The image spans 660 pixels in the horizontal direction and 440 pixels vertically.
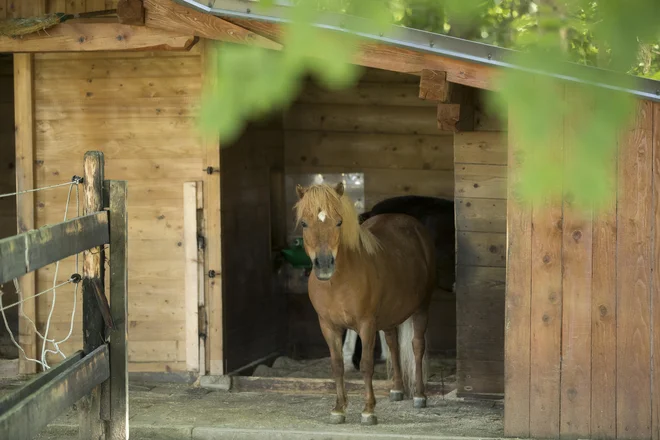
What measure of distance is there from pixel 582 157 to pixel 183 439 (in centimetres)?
452

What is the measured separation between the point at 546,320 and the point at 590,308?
26 centimetres

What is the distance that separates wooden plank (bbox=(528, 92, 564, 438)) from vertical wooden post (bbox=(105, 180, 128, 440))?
7.81 ft

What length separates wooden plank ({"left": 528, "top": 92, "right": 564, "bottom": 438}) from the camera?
529cm

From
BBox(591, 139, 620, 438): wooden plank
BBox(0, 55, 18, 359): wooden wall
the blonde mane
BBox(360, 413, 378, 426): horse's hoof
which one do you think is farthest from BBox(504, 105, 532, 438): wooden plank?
BBox(0, 55, 18, 359): wooden wall

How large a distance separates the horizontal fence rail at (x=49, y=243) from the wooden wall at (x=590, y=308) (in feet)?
7.74

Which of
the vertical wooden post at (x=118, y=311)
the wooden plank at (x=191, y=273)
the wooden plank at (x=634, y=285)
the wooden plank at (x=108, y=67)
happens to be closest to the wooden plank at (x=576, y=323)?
the wooden plank at (x=634, y=285)

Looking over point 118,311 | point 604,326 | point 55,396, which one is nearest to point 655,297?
point 604,326

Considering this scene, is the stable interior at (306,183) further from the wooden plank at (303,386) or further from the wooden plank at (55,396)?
the wooden plank at (55,396)

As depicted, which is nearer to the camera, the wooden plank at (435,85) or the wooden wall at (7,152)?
the wooden plank at (435,85)

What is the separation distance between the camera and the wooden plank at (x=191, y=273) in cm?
692

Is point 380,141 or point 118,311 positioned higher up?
point 380,141

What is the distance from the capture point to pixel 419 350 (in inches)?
264

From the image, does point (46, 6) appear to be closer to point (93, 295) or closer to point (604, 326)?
point (93, 295)

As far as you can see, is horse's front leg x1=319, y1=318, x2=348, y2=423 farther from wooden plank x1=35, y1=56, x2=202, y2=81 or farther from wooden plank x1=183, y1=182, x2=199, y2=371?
wooden plank x1=35, y1=56, x2=202, y2=81
